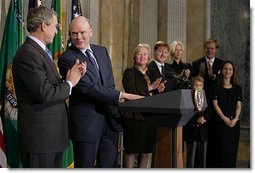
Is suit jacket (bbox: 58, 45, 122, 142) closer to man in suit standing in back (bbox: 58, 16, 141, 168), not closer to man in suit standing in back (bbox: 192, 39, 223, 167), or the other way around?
man in suit standing in back (bbox: 58, 16, 141, 168)

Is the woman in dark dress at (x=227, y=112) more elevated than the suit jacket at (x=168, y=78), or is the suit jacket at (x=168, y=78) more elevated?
the suit jacket at (x=168, y=78)

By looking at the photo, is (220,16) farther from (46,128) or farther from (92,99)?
(46,128)

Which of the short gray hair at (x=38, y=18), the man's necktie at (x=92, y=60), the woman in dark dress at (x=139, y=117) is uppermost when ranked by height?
the short gray hair at (x=38, y=18)

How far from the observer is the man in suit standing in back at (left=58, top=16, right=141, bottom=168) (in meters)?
2.75

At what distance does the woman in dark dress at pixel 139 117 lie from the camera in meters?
3.64

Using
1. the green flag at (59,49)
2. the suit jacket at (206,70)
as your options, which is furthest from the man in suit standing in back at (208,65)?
the green flag at (59,49)

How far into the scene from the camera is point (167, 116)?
8.03ft

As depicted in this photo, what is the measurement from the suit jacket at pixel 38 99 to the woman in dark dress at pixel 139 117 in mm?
1127

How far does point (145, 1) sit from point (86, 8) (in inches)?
26.5

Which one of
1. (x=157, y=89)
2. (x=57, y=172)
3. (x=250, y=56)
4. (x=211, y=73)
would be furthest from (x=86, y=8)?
(x=57, y=172)

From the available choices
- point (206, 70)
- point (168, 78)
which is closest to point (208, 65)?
point (206, 70)

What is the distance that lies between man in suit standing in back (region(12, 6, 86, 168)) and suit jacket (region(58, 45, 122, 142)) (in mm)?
193

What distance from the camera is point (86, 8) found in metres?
4.23

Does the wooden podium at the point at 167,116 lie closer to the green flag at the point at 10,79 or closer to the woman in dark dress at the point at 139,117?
the woman in dark dress at the point at 139,117
